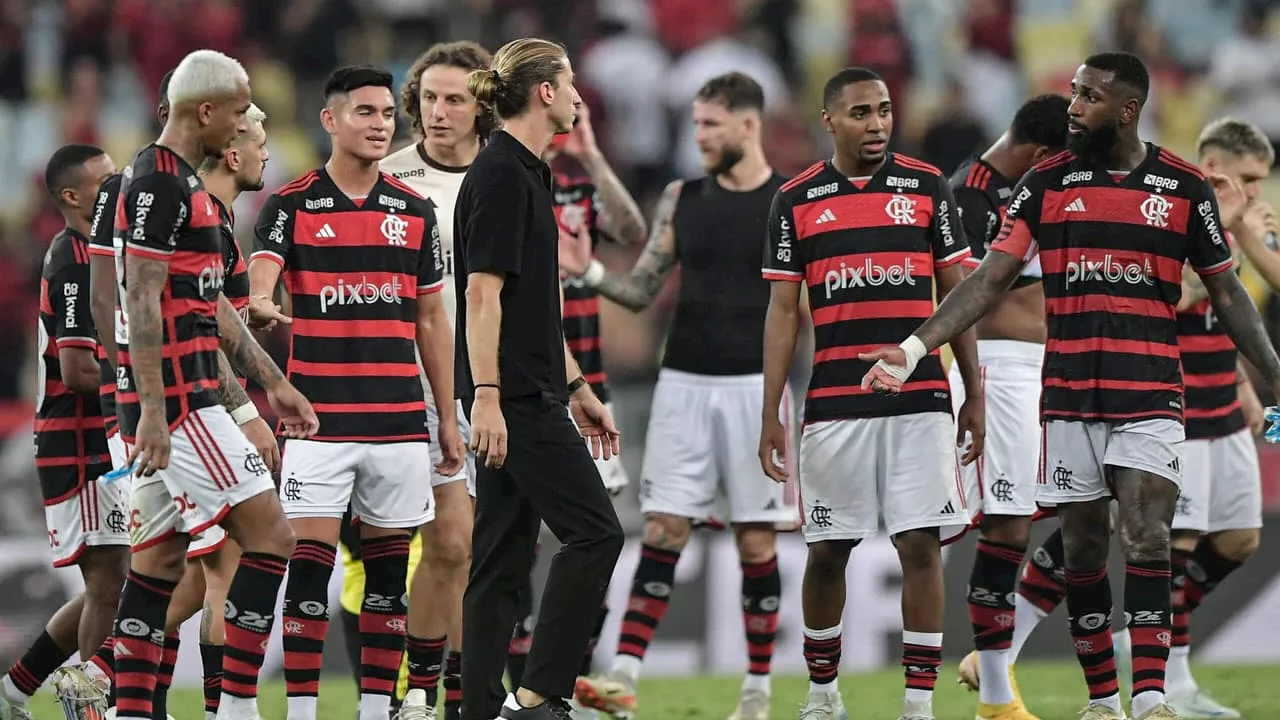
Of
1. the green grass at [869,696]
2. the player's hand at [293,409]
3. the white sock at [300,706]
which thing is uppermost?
the player's hand at [293,409]

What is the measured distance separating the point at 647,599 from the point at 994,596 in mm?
1736

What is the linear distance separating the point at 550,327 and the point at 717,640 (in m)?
5.66

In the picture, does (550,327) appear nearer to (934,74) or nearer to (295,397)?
(295,397)

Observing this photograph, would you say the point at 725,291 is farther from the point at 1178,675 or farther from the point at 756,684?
the point at 1178,675

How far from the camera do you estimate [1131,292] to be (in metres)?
7.18

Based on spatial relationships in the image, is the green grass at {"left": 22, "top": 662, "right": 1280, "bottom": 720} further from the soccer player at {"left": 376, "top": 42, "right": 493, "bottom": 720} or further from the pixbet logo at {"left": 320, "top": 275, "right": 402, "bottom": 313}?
the pixbet logo at {"left": 320, "top": 275, "right": 402, "bottom": 313}

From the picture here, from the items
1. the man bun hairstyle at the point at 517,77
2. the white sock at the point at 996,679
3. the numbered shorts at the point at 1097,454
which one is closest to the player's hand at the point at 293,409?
the man bun hairstyle at the point at 517,77

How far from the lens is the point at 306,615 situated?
7.13m

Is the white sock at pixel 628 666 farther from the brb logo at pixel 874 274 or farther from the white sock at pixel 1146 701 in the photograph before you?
the white sock at pixel 1146 701

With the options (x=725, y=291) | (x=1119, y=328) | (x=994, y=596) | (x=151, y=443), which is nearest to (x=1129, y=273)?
(x=1119, y=328)

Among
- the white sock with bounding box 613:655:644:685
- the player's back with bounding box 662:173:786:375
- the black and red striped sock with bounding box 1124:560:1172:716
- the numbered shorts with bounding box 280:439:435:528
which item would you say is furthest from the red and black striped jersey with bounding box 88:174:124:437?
the black and red striped sock with bounding box 1124:560:1172:716

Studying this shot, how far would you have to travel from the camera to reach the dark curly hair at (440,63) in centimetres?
828

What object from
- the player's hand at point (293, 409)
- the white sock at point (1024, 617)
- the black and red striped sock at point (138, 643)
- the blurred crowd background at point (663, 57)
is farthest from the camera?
the blurred crowd background at point (663, 57)

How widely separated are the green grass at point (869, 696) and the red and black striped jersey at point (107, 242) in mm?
2963
